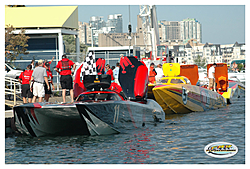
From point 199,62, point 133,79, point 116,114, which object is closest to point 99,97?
point 116,114

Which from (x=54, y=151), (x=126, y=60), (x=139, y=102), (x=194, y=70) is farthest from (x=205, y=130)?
(x=194, y=70)

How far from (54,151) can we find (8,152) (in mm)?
1147

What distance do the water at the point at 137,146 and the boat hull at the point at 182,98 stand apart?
2.37 m

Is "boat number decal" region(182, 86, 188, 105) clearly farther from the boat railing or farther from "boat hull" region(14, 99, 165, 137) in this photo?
the boat railing

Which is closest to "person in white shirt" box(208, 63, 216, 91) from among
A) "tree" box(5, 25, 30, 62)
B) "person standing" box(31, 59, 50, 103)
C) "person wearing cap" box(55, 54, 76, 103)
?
"person wearing cap" box(55, 54, 76, 103)

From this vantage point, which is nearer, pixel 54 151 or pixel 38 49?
pixel 54 151

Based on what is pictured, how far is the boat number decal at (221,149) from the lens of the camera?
7597mm

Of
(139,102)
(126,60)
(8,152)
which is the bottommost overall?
(8,152)

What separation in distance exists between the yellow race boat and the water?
7.88 feet

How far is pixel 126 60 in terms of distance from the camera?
39.1 feet

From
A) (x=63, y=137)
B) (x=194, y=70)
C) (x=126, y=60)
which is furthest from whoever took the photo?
(x=194, y=70)

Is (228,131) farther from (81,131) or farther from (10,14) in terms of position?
(10,14)

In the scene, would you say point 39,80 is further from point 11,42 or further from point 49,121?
point 11,42
